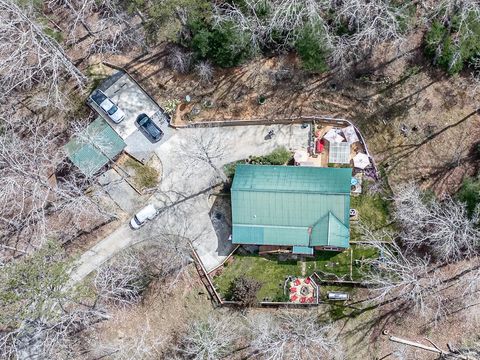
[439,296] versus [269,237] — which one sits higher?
[269,237]

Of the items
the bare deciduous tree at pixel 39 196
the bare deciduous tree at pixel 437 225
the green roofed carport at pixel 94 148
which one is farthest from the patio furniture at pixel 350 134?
the bare deciduous tree at pixel 39 196

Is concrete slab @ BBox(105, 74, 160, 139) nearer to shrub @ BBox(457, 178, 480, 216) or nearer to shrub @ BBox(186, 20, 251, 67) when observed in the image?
shrub @ BBox(186, 20, 251, 67)

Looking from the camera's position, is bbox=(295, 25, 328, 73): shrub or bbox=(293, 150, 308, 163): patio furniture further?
bbox=(293, 150, 308, 163): patio furniture

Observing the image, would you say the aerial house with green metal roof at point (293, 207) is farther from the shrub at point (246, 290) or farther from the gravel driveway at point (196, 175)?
the shrub at point (246, 290)

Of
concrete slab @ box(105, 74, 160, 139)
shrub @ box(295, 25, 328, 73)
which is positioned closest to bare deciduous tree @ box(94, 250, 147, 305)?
concrete slab @ box(105, 74, 160, 139)

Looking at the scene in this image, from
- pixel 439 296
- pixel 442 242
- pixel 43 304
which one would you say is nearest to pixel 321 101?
pixel 442 242

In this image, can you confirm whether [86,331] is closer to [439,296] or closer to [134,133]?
[134,133]
